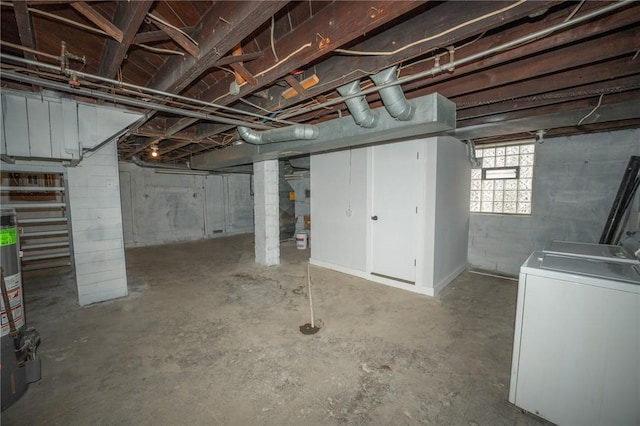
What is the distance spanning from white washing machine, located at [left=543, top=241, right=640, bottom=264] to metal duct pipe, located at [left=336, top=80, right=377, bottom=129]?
1.78 m

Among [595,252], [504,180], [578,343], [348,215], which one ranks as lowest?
Answer: [578,343]

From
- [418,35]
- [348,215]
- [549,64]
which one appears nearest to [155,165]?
[348,215]

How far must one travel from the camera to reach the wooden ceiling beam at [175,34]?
4.26 feet

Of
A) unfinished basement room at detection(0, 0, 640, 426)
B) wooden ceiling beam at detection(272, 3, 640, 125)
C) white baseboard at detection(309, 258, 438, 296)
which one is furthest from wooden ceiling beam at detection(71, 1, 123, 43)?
white baseboard at detection(309, 258, 438, 296)

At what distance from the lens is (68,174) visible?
2883mm

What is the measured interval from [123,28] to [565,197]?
5.35 meters

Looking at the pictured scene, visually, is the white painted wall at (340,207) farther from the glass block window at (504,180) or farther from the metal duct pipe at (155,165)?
the metal duct pipe at (155,165)

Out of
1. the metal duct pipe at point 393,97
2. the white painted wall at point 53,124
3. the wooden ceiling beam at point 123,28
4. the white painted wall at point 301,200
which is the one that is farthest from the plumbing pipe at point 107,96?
the white painted wall at point 301,200

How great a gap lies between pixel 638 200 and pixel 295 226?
611 centimetres

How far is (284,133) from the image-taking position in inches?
112

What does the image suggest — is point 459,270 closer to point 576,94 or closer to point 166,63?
point 576,94

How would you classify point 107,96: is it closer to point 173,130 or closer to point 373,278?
point 173,130

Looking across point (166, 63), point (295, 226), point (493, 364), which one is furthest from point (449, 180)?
point (295, 226)

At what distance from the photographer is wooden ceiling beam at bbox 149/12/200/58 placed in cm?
130
